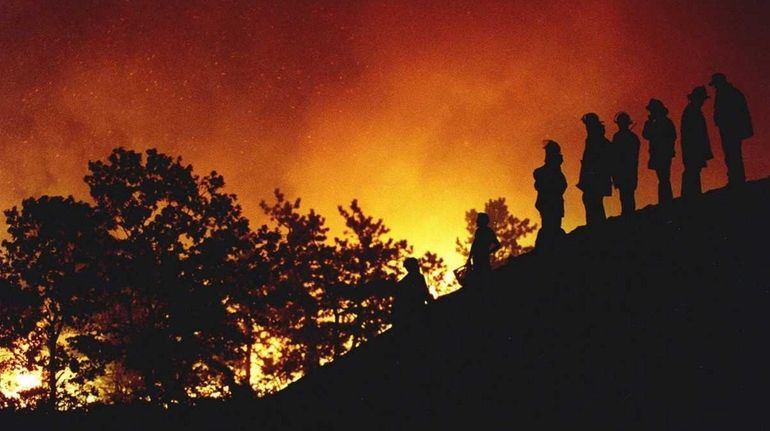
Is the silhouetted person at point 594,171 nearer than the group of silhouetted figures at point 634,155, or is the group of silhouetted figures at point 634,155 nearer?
the group of silhouetted figures at point 634,155

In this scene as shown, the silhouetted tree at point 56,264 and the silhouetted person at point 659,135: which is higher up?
the silhouetted tree at point 56,264

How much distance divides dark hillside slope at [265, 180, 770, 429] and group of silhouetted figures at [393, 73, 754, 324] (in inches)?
21.3

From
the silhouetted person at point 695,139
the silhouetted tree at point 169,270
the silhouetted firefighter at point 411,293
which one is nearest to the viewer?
the silhouetted firefighter at point 411,293

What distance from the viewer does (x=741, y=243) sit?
9812 mm

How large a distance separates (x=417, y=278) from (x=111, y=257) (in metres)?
18.5

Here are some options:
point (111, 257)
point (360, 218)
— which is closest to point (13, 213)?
point (111, 257)

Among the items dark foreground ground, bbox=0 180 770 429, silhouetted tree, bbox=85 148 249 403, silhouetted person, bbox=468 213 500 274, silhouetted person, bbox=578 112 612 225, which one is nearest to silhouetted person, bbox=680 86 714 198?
dark foreground ground, bbox=0 180 770 429

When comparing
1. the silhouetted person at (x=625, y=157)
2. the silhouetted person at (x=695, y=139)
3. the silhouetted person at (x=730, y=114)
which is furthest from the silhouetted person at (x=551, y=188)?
the silhouetted person at (x=730, y=114)

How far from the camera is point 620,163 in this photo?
12.2 m

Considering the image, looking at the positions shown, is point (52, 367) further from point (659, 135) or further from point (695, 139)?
point (695, 139)

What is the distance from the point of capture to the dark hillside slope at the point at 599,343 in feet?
24.7

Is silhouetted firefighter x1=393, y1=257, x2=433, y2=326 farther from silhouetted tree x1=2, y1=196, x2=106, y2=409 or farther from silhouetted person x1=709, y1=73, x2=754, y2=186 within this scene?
silhouetted tree x1=2, y1=196, x2=106, y2=409

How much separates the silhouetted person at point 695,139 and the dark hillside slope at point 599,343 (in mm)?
825

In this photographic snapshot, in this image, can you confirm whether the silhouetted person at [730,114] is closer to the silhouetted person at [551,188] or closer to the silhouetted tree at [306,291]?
the silhouetted person at [551,188]
